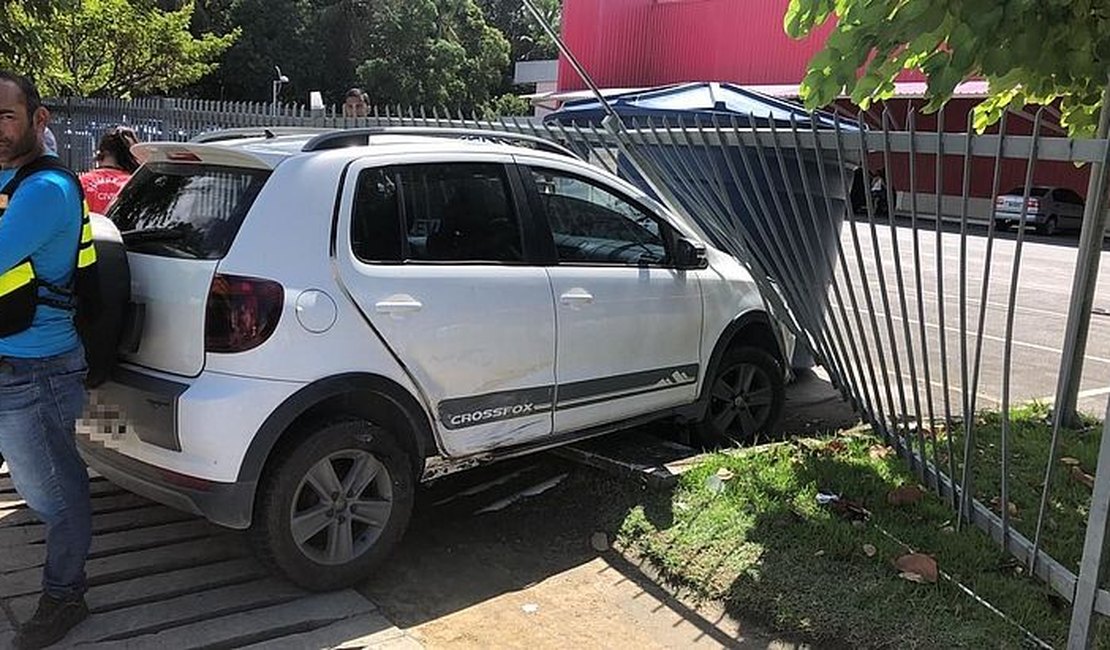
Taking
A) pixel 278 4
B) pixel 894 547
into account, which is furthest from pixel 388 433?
pixel 278 4

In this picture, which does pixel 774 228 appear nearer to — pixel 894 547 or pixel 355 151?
pixel 894 547

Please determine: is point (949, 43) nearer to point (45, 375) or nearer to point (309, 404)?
point (309, 404)

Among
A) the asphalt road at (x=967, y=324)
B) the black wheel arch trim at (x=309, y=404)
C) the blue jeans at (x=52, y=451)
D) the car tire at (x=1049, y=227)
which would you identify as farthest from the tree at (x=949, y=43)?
the car tire at (x=1049, y=227)

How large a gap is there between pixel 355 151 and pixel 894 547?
9.15 feet

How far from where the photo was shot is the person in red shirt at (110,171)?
593 cm

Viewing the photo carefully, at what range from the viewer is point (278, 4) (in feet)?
146

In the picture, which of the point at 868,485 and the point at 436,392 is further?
the point at 868,485

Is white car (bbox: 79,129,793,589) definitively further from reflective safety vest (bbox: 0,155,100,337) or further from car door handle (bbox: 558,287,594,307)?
reflective safety vest (bbox: 0,155,100,337)

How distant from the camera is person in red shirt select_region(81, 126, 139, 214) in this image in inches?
234

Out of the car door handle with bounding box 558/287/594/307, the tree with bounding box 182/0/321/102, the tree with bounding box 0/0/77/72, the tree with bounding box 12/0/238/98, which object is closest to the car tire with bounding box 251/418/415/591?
the car door handle with bounding box 558/287/594/307

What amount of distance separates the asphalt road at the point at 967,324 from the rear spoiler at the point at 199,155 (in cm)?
265

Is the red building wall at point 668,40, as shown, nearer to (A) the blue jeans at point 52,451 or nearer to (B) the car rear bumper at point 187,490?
(B) the car rear bumper at point 187,490

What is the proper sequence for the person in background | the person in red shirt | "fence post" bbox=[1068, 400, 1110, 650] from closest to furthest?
"fence post" bbox=[1068, 400, 1110, 650] < the person in red shirt < the person in background

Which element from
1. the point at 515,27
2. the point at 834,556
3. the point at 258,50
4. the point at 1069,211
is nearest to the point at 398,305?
the point at 834,556
